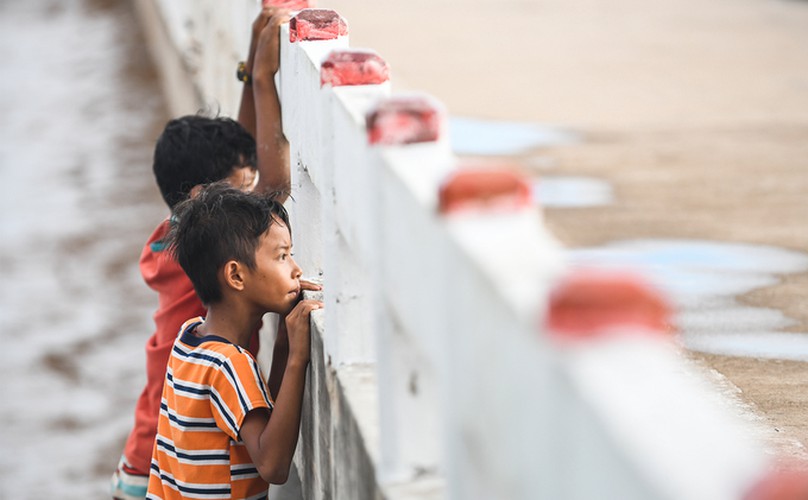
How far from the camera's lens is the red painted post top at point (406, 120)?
6.96 feet

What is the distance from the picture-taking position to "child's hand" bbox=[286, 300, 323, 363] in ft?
9.85

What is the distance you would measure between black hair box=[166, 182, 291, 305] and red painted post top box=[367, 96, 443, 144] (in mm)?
798

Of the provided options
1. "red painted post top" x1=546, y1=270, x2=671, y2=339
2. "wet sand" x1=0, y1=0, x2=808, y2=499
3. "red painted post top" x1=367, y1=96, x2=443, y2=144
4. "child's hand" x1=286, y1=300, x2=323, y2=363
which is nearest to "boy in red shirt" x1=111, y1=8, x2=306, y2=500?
"child's hand" x1=286, y1=300, x2=323, y2=363

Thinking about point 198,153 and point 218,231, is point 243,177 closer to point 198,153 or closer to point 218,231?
point 198,153

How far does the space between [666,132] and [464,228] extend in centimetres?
825

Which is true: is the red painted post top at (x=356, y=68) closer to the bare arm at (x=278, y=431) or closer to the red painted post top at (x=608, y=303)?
the bare arm at (x=278, y=431)

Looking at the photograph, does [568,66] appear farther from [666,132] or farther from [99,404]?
[99,404]

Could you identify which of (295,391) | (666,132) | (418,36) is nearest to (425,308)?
(295,391)

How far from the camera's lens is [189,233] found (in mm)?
3004

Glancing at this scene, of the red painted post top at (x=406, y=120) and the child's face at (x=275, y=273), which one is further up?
the red painted post top at (x=406, y=120)

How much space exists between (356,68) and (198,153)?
1113 millimetres

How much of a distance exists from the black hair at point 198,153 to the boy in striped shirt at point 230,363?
71 cm

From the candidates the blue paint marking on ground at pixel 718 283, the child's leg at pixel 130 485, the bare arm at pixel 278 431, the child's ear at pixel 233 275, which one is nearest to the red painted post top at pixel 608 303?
the bare arm at pixel 278 431

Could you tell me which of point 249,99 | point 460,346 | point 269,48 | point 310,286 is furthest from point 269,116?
point 460,346
